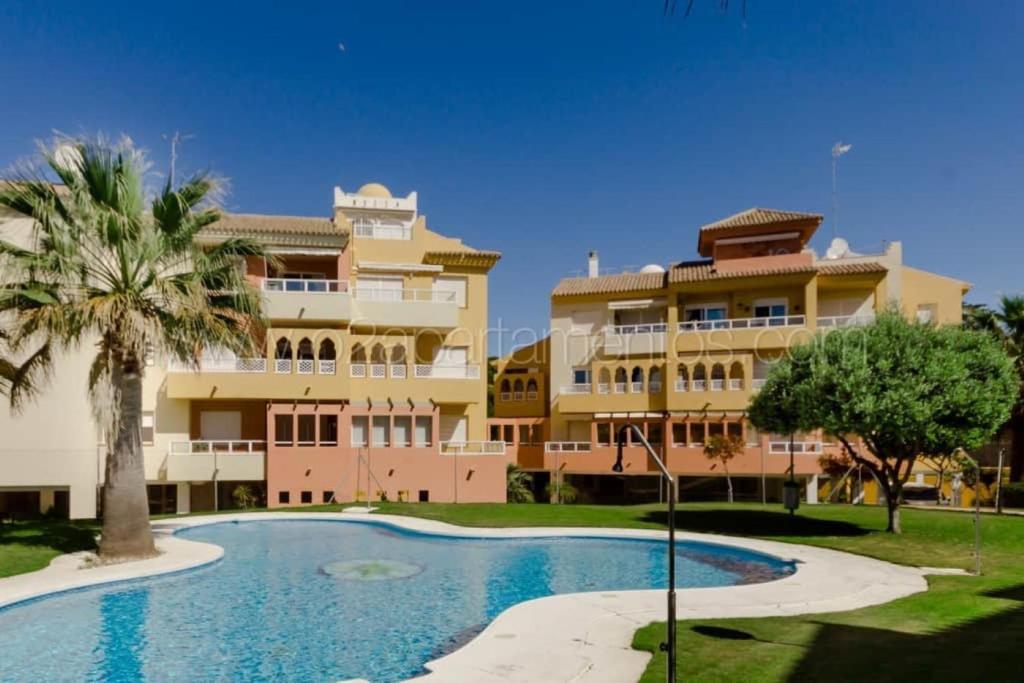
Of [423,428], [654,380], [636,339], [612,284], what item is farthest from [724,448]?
[423,428]

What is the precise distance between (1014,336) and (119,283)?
38761mm

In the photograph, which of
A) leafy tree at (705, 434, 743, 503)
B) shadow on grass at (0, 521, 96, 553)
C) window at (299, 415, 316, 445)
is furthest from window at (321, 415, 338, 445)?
leafy tree at (705, 434, 743, 503)

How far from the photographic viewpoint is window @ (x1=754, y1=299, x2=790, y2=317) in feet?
127

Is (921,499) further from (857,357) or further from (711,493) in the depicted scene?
(857,357)

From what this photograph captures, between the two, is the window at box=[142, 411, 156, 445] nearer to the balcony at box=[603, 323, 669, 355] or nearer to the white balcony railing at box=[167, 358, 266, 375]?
the white balcony railing at box=[167, 358, 266, 375]

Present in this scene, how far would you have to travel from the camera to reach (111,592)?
15.1m

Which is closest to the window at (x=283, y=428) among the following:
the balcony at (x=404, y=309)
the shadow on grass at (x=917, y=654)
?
the balcony at (x=404, y=309)

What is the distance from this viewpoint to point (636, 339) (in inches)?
1581

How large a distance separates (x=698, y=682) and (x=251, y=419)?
29.6m

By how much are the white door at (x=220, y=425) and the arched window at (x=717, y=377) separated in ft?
80.1

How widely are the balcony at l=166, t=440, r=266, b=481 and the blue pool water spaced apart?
776 cm

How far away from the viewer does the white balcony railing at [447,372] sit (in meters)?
35.2

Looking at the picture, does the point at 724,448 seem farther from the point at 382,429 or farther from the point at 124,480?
the point at 124,480

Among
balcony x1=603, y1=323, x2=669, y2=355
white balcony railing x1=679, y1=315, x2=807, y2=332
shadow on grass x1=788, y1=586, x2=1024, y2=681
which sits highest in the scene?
white balcony railing x1=679, y1=315, x2=807, y2=332
